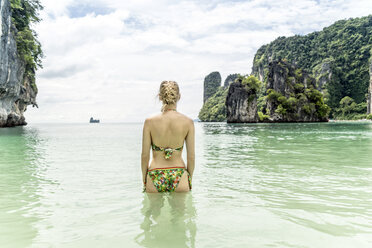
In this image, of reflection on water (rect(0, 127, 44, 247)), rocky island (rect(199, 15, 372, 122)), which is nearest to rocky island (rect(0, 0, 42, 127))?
reflection on water (rect(0, 127, 44, 247))

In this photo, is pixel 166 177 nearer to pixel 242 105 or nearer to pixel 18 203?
pixel 18 203

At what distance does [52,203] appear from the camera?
17.7 ft

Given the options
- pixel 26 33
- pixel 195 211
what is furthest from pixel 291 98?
pixel 195 211

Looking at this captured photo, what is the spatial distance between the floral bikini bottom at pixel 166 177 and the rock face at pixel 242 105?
91451mm

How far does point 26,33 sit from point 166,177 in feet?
170

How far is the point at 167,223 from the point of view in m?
3.89

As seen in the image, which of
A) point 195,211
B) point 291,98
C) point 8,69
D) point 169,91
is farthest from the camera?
point 291,98

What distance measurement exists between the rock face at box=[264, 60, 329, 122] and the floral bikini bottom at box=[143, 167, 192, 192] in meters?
93.2

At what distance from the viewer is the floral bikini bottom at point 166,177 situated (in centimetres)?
397

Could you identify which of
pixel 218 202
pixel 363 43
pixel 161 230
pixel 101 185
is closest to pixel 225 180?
pixel 218 202

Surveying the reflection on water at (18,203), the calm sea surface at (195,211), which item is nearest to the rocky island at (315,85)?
the reflection on water at (18,203)

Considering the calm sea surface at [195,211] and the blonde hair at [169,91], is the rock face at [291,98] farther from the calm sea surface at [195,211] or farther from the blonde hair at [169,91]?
the blonde hair at [169,91]

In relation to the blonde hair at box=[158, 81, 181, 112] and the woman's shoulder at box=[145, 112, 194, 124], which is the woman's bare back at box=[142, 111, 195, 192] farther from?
the blonde hair at box=[158, 81, 181, 112]

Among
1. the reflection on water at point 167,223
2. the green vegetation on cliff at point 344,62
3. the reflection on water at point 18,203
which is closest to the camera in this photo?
the reflection on water at point 167,223
